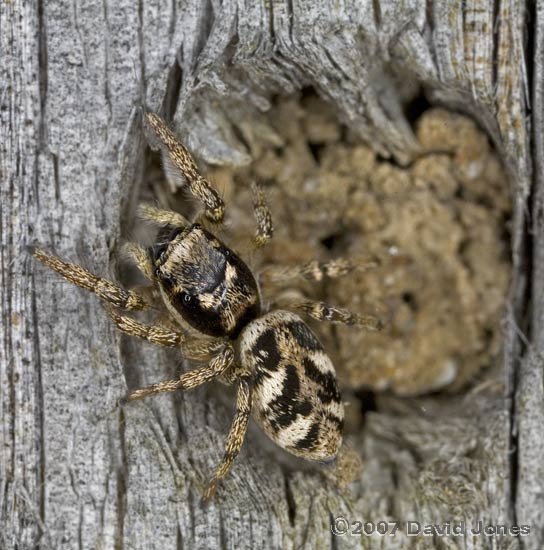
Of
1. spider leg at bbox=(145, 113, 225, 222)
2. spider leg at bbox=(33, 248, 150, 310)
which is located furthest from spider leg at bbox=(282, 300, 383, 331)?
spider leg at bbox=(33, 248, 150, 310)

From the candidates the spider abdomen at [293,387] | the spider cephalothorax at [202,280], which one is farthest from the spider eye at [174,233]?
the spider abdomen at [293,387]

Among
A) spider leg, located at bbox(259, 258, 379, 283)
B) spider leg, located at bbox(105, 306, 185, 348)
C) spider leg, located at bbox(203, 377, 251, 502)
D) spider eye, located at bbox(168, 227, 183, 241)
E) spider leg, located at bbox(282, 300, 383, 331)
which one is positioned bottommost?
spider leg, located at bbox(203, 377, 251, 502)

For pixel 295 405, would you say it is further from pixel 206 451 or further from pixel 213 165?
pixel 213 165

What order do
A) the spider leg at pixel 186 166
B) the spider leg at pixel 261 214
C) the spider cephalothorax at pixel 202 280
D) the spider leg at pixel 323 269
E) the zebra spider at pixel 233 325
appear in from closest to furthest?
the spider leg at pixel 186 166 → the zebra spider at pixel 233 325 → the spider cephalothorax at pixel 202 280 → the spider leg at pixel 261 214 → the spider leg at pixel 323 269

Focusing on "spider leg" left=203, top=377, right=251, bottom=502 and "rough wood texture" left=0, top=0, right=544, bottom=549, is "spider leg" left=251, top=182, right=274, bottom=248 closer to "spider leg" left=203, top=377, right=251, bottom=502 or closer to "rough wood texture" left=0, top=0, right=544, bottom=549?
"rough wood texture" left=0, top=0, right=544, bottom=549

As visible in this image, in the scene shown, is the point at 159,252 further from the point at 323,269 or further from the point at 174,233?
the point at 323,269

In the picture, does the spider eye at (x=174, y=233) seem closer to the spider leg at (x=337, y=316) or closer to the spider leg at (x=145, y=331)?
the spider leg at (x=145, y=331)
